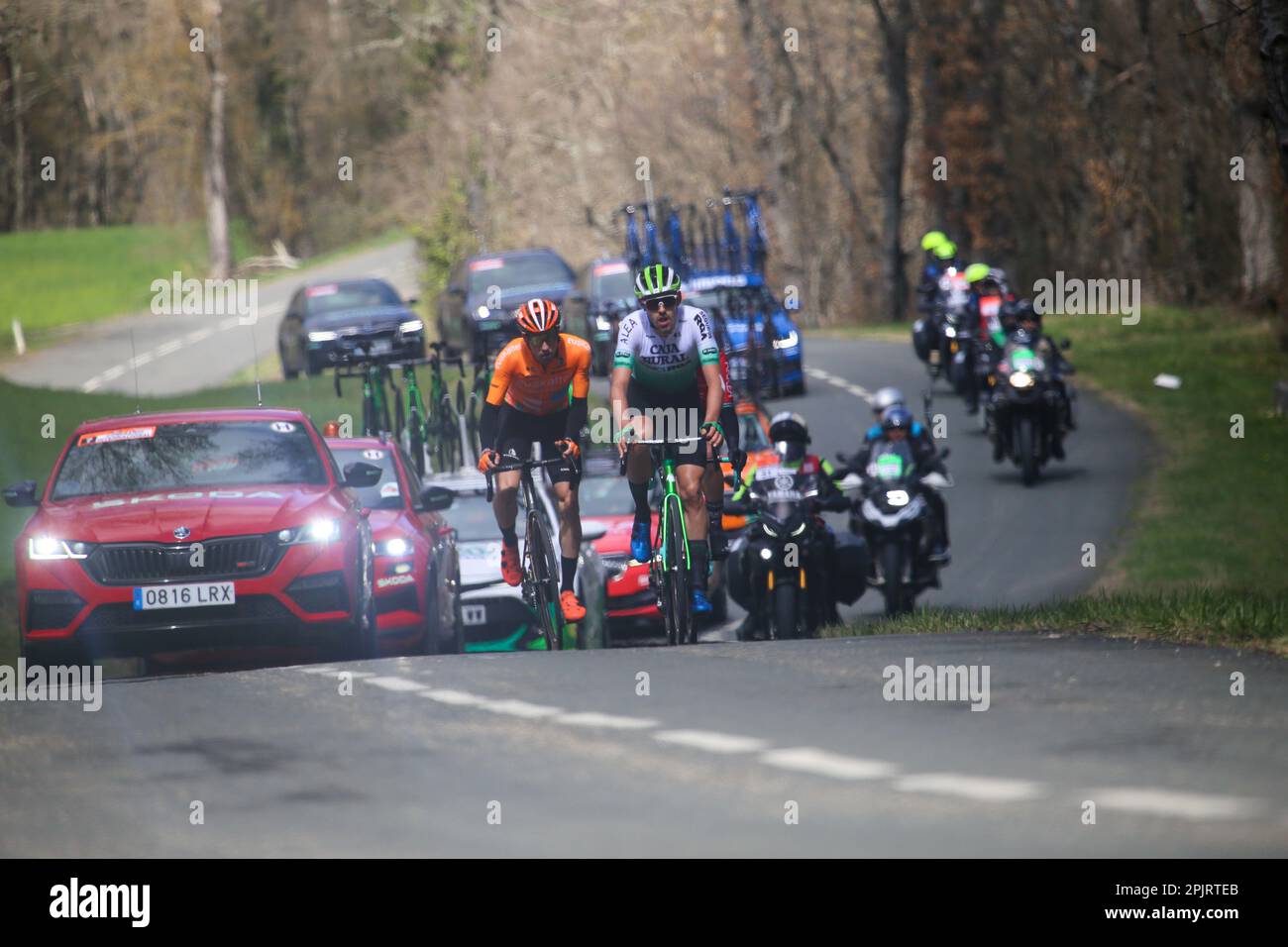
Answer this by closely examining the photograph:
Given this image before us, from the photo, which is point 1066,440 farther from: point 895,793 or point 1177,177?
point 895,793

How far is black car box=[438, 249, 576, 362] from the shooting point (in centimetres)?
3456

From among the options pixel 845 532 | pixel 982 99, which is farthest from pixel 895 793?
pixel 982 99

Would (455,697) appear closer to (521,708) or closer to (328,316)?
(521,708)

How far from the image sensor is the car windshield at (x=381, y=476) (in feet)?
53.3

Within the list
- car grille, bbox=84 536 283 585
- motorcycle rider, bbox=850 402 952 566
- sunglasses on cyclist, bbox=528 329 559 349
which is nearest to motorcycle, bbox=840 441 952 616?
motorcycle rider, bbox=850 402 952 566

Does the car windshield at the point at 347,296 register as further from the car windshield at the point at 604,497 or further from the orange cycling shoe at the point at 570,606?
the orange cycling shoe at the point at 570,606

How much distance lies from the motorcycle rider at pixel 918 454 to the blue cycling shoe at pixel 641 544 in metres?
4.88

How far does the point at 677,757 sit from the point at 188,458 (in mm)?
6186

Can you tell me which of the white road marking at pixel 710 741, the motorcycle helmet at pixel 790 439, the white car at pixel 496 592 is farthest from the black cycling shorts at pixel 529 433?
the white road marking at pixel 710 741

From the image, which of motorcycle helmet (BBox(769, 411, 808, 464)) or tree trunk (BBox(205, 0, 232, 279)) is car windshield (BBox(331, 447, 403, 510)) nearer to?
motorcycle helmet (BBox(769, 411, 808, 464))

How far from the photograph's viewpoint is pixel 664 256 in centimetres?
3011

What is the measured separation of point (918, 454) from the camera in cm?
1864

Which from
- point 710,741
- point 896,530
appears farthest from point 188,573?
point 896,530

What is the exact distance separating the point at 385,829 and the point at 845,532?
9.82 metres
